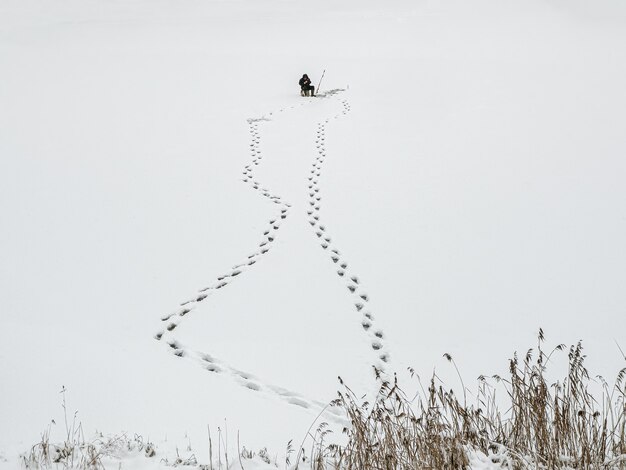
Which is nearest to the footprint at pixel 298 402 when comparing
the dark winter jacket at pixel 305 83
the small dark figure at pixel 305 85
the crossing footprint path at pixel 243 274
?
the crossing footprint path at pixel 243 274

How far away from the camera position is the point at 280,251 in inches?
196

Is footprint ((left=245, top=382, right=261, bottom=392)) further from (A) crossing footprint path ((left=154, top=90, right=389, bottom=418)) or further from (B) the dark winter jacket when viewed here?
(B) the dark winter jacket

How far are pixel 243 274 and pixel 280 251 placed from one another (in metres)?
0.58

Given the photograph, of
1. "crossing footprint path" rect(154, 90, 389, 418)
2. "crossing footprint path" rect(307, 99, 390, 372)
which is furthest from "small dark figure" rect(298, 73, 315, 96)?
"crossing footprint path" rect(154, 90, 389, 418)

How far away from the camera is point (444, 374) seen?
336cm

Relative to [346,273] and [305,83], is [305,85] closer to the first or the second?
[305,83]

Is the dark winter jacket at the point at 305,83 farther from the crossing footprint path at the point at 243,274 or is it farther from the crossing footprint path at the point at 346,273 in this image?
the crossing footprint path at the point at 243,274

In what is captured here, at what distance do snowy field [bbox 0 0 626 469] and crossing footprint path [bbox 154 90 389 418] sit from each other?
20 millimetres

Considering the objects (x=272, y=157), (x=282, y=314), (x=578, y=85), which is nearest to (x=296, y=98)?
(x=272, y=157)

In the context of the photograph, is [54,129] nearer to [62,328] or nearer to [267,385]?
[62,328]

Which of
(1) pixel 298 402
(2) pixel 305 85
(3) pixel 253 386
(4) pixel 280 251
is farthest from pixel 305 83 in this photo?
(1) pixel 298 402

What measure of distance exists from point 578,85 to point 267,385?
1148 centimetres

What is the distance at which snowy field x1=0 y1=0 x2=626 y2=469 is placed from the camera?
314 centimetres

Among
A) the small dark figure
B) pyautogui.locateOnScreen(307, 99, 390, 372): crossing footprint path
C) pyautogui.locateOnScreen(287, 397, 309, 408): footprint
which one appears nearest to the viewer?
pyautogui.locateOnScreen(287, 397, 309, 408): footprint
